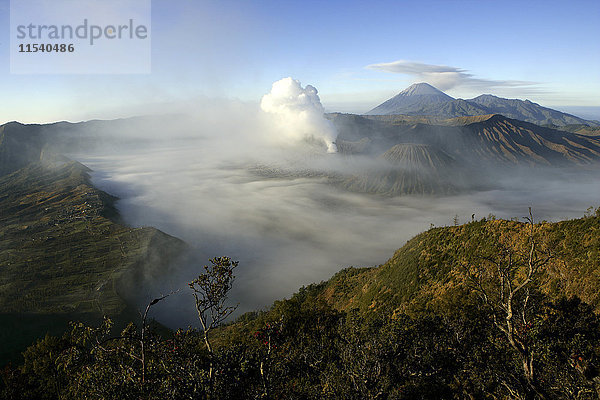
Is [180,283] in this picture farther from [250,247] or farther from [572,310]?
[572,310]

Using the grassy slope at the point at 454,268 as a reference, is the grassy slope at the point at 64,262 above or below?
below

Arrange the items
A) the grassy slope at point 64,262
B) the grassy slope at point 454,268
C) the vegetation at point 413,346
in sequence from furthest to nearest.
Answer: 1. the grassy slope at point 64,262
2. the grassy slope at point 454,268
3. the vegetation at point 413,346

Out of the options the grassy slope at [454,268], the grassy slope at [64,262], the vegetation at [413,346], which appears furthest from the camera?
the grassy slope at [64,262]

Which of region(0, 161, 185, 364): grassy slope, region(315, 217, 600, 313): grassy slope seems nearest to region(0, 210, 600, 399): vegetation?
region(315, 217, 600, 313): grassy slope

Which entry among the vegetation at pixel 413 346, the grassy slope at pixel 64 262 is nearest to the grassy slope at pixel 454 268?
the vegetation at pixel 413 346

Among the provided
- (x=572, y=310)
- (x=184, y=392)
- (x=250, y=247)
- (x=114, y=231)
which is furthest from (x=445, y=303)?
(x=114, y=231)

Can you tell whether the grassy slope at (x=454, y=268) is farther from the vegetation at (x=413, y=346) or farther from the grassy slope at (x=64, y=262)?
the grassy slope at (x=64, y=262)

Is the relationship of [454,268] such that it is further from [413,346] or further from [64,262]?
[64,262]

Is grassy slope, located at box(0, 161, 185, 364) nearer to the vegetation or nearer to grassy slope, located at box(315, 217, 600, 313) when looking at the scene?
the vegetation
